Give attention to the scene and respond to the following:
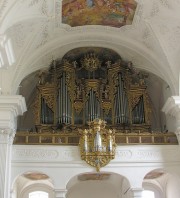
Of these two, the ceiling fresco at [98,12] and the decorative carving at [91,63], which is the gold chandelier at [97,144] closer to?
the decorative carving at [91,63]

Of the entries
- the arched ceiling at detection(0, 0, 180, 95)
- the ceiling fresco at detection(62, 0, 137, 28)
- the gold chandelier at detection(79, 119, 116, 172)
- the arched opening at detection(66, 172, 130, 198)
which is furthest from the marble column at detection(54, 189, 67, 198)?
the ceiling fresco at detection(62, 0, 137, 28)

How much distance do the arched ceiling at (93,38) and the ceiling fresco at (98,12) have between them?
225 mm

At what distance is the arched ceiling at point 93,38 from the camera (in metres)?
13.7

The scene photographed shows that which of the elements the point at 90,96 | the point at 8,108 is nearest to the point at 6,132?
the point at 8,108

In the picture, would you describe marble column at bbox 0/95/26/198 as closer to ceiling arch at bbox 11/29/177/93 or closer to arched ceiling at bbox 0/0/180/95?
arched ceiling at bbox 0/0/180/95

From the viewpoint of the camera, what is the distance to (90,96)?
53.0ft

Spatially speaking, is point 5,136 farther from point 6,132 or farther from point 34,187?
point 34,187

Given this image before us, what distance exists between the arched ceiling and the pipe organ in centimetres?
62

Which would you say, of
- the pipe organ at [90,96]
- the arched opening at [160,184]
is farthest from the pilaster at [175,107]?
the arched opening at [160,184]

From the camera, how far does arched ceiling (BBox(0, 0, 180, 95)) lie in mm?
13680

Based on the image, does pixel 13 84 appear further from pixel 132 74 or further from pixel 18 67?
pixel 132 74

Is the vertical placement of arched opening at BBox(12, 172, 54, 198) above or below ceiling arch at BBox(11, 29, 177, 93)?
below

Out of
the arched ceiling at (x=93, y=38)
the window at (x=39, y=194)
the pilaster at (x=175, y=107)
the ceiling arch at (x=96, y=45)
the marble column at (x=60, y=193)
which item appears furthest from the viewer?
the window at (x=39, y=194)

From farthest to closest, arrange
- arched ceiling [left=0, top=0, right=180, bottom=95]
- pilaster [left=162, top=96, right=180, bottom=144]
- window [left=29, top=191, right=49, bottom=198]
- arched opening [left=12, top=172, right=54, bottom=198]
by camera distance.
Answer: window [left=29, top=191, right=49, bottom=198], arched opening [left=12, top=172, right=54, bottom=198], pilaster [left=162, top=96, right=180, bottom=144], arched ceiling [left=0, top=0, right=180, bottom=95]
